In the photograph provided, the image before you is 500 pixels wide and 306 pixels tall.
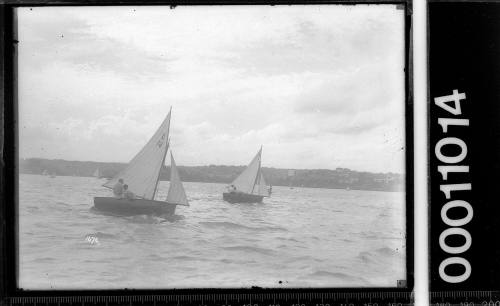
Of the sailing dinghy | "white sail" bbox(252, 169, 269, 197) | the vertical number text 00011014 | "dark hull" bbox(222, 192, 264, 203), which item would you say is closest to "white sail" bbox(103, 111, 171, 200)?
the sailing dinghy

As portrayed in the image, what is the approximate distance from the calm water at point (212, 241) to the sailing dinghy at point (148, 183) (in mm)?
37

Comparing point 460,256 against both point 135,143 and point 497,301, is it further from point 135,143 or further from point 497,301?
point 135,143

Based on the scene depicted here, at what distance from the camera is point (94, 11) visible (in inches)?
83.1

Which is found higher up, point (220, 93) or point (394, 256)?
point (220, 93)

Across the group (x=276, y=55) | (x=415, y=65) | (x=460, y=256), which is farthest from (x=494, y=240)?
(x=276, y=55)

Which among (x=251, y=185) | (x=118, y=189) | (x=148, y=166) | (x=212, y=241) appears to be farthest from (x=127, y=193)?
(x=251, y=185)

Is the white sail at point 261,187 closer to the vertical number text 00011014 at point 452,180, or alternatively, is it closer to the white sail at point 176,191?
the white sail at point 176,191

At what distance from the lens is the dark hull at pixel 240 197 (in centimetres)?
199

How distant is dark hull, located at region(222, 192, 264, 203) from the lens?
1987 mm

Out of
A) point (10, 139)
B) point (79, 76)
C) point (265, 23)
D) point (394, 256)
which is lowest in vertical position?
point (394, 256)

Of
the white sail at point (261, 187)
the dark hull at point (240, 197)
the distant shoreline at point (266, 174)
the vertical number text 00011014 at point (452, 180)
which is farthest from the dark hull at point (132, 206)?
the vertical number text 00011014 at point (452, 180)

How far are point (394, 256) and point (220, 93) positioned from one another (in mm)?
1135

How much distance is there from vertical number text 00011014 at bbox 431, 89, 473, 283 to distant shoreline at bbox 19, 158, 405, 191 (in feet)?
0.66

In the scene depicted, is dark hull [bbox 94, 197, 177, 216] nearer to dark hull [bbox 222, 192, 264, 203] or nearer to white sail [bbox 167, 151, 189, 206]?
white sail [bbox 167, 151, 189, 206]
